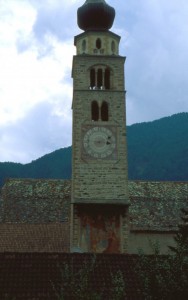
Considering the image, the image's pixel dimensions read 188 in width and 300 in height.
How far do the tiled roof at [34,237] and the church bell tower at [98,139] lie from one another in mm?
Result: 4834

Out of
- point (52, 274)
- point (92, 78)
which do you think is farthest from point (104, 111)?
point (52, 274)

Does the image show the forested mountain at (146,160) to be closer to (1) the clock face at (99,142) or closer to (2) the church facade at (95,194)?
(2) the church facade at (95,194)

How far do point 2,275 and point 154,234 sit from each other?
16559 mm

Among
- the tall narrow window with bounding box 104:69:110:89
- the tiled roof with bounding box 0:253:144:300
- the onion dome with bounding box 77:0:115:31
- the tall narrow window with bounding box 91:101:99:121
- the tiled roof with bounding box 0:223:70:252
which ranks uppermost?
the onion dome with bounding box 77:0:115:31

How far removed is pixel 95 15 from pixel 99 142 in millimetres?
7882

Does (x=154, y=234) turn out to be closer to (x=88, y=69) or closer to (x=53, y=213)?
(x=53, y=213)

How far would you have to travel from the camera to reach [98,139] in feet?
87.0

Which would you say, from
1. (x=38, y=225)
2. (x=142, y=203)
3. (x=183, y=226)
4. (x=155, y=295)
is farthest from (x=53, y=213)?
(x=155, y=295)

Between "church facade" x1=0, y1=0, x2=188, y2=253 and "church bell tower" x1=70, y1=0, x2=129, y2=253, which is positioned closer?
"church bell tower" x1=70, y1=0, x2=129, y2=253

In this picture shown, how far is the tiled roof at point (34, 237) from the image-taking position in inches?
1168

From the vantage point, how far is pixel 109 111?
27.3m

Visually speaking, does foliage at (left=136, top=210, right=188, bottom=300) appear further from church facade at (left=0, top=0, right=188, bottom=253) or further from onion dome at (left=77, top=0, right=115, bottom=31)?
onion dome at (left=77, top=0, right=115, bottom=31)

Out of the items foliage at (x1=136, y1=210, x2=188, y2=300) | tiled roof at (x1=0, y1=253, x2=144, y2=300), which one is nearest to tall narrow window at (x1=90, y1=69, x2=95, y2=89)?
tiled roof at (x1=0, y1=253, x2=144, y2=300)

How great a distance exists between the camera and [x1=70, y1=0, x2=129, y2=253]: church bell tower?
24906 millimetres
